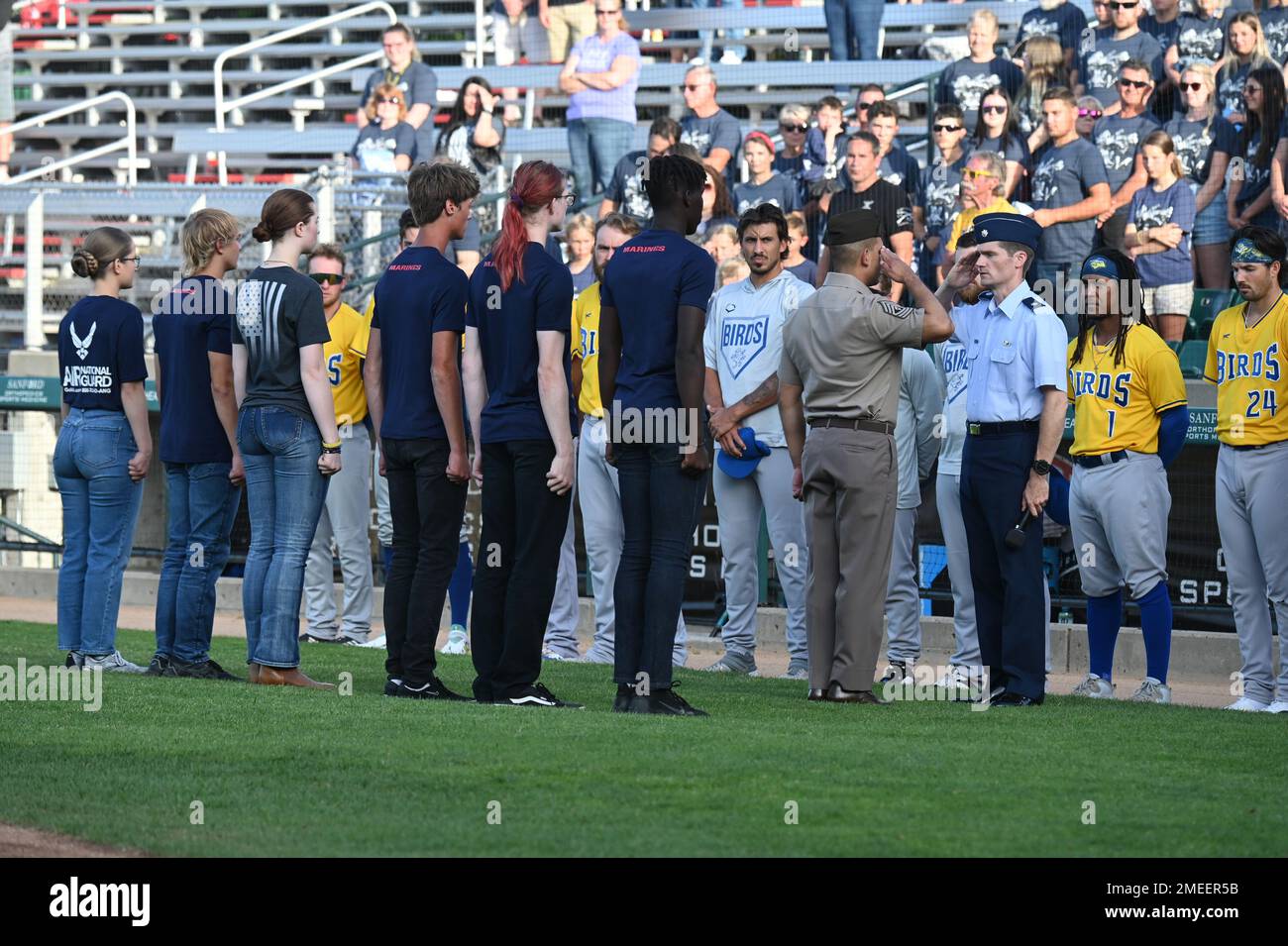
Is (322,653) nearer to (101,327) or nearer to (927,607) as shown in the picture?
(101,327)

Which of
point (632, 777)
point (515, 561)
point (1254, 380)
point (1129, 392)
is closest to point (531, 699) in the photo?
point (515, 561)

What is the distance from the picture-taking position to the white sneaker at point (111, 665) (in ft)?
30.4

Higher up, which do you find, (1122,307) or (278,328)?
(1122,307)

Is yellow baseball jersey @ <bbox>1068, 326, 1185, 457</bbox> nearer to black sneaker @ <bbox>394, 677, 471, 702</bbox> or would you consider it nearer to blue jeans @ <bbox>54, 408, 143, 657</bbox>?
black sneaker @ <bbox>394, 677, 471, 702</bbox>

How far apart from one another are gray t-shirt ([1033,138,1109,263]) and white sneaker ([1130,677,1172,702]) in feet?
15.9

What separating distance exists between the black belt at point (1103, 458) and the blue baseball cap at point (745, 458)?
1.68 meters

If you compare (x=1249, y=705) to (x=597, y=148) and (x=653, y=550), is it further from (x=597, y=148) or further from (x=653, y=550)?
(x=597, y=148)

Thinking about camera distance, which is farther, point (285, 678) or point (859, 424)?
point (285, 678)

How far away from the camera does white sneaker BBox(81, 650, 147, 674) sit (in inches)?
365

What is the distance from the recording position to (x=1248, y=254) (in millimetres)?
8758

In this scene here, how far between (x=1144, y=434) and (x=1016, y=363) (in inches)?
42.7

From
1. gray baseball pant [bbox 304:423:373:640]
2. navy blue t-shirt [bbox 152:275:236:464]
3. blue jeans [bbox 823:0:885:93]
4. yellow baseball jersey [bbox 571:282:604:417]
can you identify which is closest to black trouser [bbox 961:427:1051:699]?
yellow baseball jersey [bbox 571:282:604:417]

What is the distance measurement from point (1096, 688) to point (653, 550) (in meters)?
2.83
